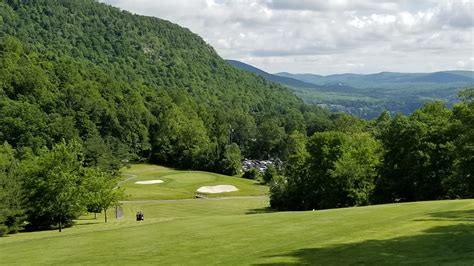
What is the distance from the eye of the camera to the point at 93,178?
50.0 m

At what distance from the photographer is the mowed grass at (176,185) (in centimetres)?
7848

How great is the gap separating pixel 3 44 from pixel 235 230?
13911 centimetres

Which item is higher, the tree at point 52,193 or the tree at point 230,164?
the tree at point 52,193

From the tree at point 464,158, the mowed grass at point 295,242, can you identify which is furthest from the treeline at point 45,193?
the tree at point 464,158

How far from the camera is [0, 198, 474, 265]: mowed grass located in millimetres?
16125

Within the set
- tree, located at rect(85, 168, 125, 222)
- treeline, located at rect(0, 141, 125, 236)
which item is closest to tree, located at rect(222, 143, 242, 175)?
tree, located at rect(85, 168, 125, 222)

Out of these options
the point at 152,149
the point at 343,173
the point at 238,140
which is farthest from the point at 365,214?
the point at 238,140

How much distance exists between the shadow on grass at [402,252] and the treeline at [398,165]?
28080 mm

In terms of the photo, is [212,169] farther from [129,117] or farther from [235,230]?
[235,230]

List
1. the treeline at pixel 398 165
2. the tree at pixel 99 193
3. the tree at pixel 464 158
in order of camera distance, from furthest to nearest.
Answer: the tree at pixel 99 193 → the treeline at pixel 398 165 → the tree at pixel 464 158

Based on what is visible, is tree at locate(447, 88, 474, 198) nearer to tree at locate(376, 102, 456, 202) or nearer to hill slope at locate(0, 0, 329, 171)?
tree at locate(376, 102, 456, 202)

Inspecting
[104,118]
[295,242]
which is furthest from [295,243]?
[104,118]

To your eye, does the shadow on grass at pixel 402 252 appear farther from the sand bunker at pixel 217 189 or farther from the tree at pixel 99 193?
the sand bunker at pixel 217 189

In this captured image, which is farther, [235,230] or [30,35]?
[30,35]
